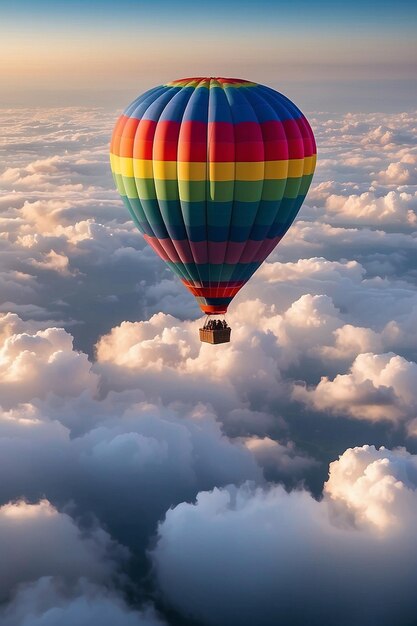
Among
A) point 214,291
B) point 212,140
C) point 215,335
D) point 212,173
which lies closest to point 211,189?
point 212,173

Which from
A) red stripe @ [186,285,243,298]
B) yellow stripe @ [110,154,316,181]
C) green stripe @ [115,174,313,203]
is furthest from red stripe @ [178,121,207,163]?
red stripe @ [186,285,243,298]

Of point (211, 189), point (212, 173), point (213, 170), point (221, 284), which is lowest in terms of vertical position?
point (221, 284)

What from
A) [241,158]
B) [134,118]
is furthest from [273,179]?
[134,118]

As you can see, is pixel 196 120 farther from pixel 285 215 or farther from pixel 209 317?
pixel 209 317

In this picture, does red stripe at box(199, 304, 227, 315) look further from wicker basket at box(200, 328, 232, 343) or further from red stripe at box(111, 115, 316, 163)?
red stripe at box(111, 115, 316, 163)

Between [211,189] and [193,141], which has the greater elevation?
[193,141]

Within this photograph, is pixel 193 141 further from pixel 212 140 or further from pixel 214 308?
pixel 214 308
